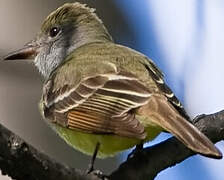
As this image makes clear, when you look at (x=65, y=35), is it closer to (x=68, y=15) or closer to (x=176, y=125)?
(x=68, y=15)

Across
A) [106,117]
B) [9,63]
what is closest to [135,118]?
[106,117]

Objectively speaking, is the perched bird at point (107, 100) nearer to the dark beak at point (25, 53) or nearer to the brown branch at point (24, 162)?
the dark beak at point (25, 53)

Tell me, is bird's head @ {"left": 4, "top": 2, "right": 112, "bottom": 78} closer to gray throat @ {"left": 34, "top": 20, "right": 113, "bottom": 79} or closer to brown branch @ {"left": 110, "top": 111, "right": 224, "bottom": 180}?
gray throat @ {"left": 34, "top": 20, "right": 113, "bottom": 79}

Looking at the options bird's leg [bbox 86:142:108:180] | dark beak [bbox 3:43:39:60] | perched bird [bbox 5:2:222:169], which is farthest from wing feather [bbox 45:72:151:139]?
dark beak [bbox 3:43:39:60]

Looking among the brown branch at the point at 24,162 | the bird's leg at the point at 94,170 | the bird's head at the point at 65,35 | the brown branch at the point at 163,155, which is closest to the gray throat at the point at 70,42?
the bird's head at the point at 65,35

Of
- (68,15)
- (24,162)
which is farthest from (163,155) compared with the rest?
(68,15)
